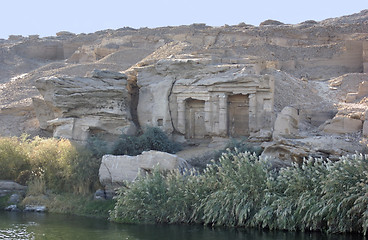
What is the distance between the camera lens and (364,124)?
22734 millimetres

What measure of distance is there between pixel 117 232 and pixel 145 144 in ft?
20.7

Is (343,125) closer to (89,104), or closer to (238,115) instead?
(238,115)

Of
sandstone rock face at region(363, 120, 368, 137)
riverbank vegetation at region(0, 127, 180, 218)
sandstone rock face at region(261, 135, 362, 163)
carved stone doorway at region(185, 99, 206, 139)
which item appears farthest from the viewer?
carved stone doorway at region(185, 99, 206, 139)

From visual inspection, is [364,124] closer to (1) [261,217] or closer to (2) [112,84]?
(1) [261,217]

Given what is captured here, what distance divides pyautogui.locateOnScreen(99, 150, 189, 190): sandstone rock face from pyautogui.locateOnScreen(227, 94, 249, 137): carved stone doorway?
4.66m

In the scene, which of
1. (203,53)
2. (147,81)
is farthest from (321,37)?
(147,81)

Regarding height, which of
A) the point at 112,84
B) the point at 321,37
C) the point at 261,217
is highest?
the point at 321,37

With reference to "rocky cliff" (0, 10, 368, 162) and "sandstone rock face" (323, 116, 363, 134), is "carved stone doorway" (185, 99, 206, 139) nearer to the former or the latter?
"rocky cliff" (0, 10, 368, 162)

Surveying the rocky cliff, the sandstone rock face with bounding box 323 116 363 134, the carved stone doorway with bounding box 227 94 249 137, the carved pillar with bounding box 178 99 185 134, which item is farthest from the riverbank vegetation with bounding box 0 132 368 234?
the carved stone doorway with bounding box 227 94 249 137

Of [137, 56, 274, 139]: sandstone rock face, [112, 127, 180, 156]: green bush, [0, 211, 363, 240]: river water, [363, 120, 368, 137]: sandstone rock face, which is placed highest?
[137, 56, 274, 139]: sandstone rock face

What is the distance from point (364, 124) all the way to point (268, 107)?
3.90 m

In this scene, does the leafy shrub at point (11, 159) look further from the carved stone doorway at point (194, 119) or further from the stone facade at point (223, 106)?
the carved stone doorway at point (194, 119)

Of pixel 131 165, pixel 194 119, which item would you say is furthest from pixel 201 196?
pixel 194 119

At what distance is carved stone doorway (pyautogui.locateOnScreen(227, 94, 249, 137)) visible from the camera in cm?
2625
